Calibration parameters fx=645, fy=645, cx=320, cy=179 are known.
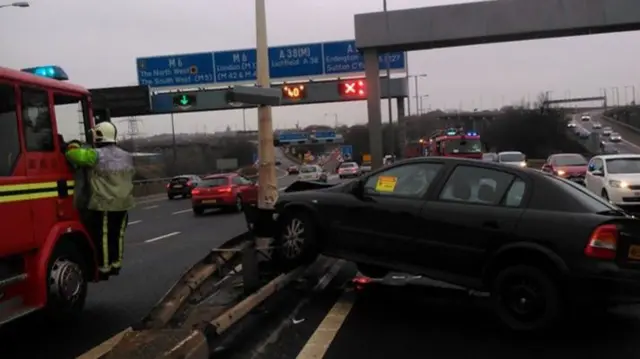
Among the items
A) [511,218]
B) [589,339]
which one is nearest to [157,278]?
[511,218]

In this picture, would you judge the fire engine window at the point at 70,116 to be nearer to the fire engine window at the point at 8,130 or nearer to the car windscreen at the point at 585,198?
the fire engine window at the point at 8,130

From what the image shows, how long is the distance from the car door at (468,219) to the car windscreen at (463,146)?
2616cm

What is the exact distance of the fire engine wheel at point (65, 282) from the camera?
5.63m

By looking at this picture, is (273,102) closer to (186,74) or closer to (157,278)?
(157,278)

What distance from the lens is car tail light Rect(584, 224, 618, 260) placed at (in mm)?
5582

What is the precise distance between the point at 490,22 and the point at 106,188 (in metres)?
17.2

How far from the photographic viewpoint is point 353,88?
31.0 metres

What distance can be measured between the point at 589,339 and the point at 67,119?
533cm

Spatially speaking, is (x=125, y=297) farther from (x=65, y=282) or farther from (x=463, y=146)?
(x=463, y=146)

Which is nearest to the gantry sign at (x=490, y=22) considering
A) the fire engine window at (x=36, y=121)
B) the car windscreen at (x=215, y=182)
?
the car windscreen at (x=215, y=182)

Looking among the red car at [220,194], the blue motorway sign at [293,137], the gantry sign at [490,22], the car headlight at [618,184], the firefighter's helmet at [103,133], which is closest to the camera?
the firefighter's helmet at [103,133]

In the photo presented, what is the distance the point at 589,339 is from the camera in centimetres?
573

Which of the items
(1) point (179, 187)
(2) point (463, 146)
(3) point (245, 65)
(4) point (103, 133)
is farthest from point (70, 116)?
(1) point (179, 187)

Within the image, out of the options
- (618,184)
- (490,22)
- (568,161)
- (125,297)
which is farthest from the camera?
(568,161)
